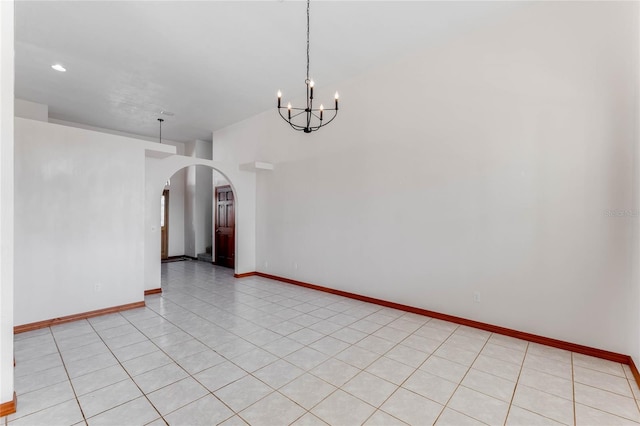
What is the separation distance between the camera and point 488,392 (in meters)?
2.42

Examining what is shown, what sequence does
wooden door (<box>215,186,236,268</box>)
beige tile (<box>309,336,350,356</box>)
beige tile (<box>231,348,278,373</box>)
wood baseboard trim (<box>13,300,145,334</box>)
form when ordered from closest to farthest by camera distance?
beige tile (<box>231,348,278,373</box>) → beige tile (<box>309,336,350,356</box>) → wood baseboard trim (<box>13,300,145,334</box>) → wooden door (<box>215,186,236,268</box>)

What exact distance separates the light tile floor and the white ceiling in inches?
149

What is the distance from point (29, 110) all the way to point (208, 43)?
16.2 feet

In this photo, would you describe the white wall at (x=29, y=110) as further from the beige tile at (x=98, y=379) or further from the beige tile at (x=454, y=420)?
the beige tile at (x=454, y=420)

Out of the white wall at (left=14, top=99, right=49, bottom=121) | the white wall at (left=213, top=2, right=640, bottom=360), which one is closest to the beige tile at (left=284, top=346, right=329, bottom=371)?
the white wall at (left=213, top=2, right=640, bottom=360)

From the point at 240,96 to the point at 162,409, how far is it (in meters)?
5.35

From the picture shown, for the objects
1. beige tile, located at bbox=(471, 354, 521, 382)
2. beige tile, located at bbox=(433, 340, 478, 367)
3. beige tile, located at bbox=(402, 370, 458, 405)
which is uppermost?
beige tile, located at bbox=(402, 370, 458, 405)

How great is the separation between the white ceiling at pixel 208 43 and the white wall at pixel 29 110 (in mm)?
188

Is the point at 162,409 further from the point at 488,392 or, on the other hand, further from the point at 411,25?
the point at 411,25

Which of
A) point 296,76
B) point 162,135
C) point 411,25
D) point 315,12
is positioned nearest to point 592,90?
point 411,25

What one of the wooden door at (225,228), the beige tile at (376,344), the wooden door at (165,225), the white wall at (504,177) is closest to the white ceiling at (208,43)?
the white wall at (504,177)

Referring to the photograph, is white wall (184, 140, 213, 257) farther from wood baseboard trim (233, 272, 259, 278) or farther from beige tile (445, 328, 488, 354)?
beige tile (445, 328, 488, 354)

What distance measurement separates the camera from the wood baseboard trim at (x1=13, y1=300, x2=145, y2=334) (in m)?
3.69

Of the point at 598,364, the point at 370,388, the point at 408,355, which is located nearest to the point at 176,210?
→ the point at 408,355
